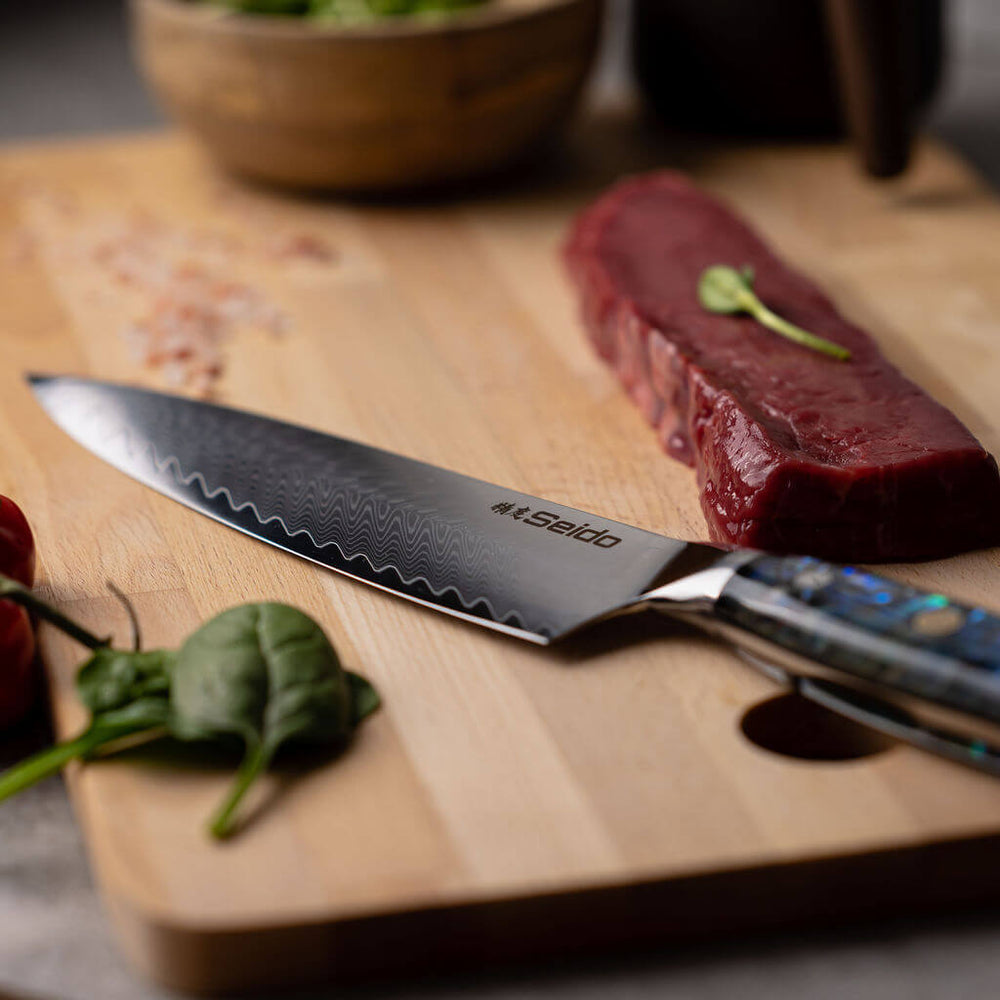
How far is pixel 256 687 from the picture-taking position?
1.16 metres

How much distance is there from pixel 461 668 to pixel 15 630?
1.48 feet

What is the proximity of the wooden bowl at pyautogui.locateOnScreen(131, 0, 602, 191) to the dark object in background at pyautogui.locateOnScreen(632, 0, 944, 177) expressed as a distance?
28 cm

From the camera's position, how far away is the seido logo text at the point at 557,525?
1.39 meters

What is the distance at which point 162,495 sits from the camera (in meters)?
1.64

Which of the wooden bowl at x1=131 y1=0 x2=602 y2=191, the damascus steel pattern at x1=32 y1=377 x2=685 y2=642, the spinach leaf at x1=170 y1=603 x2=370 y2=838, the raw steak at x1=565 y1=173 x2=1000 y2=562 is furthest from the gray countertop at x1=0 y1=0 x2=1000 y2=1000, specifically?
the wooden bowl at x1=131 y1=0 x2=602 y2=191

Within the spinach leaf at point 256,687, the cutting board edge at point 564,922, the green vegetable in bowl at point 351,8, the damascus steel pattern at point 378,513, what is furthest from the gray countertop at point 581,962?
the green vegetable in bowl at point 351,8

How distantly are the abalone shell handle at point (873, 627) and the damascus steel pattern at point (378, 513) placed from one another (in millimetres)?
130

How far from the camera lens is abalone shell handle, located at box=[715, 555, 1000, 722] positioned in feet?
3.63

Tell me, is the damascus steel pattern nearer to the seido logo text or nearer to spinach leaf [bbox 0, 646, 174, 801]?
the seido logo text

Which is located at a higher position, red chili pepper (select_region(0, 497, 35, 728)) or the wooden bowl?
the wooden bowl

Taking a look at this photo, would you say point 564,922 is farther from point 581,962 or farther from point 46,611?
point 46,611

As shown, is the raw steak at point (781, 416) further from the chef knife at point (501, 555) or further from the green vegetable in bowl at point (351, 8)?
the green vegetable in bowl at point (351, 8)

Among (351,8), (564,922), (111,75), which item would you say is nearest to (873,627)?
(564,922)

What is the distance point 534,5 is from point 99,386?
4.18 feet
